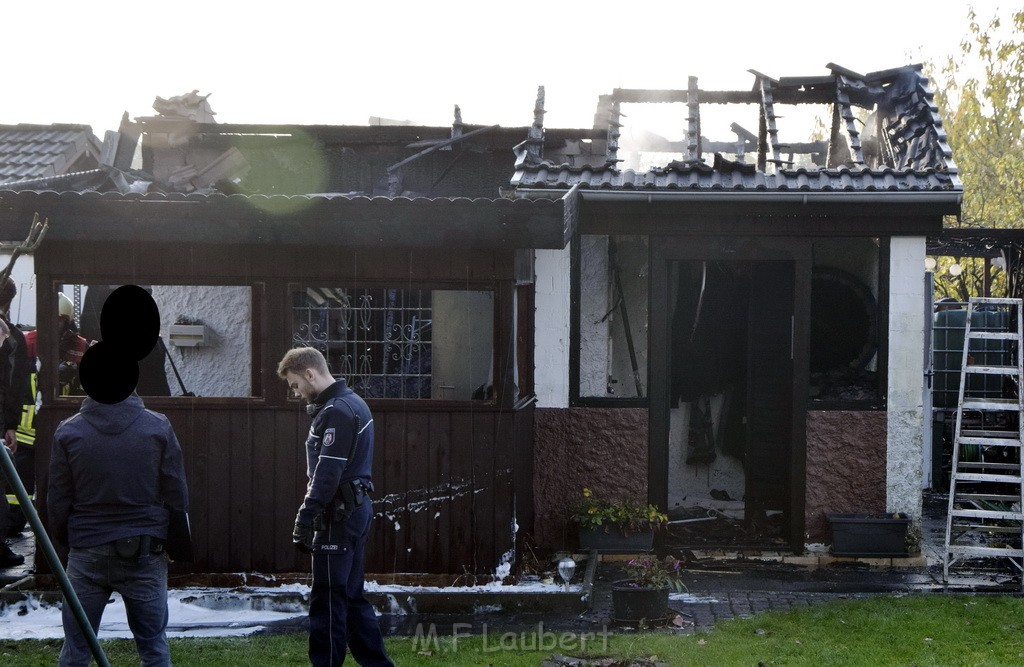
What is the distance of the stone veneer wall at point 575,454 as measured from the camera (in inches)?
400

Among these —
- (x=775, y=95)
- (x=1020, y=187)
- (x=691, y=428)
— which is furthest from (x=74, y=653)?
(x=1020, y=187)

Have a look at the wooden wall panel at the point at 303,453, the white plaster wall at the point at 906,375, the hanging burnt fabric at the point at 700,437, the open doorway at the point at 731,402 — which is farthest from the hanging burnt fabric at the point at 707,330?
the wooden wall panel at the point at 303,453

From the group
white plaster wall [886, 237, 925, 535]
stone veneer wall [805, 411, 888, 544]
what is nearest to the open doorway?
stone veneer wall [805, 411, 888, 544]

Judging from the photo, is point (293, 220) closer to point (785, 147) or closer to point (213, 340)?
point (213, 340)

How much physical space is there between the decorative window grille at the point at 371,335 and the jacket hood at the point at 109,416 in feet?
10.7

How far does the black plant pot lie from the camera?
7.74 m

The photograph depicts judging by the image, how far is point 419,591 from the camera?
27.1ft

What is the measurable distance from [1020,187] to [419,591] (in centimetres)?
2016

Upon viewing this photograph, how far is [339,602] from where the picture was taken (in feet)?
19.7

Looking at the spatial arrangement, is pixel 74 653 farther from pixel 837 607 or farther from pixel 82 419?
pixel 837 607

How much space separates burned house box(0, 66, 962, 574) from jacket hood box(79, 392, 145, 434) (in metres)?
2.85

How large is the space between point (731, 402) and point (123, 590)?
27.3 ft

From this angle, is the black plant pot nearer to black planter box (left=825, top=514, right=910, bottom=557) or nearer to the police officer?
the police officer

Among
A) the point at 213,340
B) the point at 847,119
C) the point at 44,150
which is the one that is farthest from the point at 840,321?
the point at 44,150
